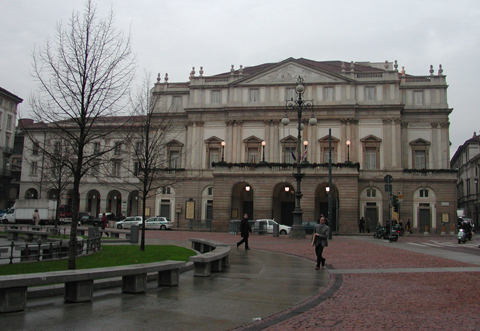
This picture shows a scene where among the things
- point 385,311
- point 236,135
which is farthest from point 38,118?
point 236,135

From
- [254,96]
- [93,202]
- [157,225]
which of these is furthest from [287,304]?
[93,202]

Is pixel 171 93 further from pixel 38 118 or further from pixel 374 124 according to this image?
pixel 38 118

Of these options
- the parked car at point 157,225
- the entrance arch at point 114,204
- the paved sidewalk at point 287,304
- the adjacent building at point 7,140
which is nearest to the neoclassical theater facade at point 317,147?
the parked car at point 157,225

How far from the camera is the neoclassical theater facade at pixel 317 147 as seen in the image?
160 feet

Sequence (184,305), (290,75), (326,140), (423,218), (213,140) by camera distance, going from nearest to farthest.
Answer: (184,305) → (423,218) → (326,140) → (290,75) → (213,140)

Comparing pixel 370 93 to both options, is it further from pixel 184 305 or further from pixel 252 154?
pixel 184 305

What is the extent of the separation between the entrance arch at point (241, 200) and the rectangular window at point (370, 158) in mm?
14236

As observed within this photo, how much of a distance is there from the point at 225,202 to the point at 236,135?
9671mm

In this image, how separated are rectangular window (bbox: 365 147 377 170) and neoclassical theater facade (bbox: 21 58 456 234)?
0.12 metres

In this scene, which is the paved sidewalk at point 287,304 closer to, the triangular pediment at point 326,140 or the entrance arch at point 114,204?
the triangular pediment at point 326,140

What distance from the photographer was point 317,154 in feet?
173

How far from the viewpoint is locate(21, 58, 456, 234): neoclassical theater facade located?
4869 cm

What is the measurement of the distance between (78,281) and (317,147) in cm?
4646

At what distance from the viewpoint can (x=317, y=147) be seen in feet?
174
